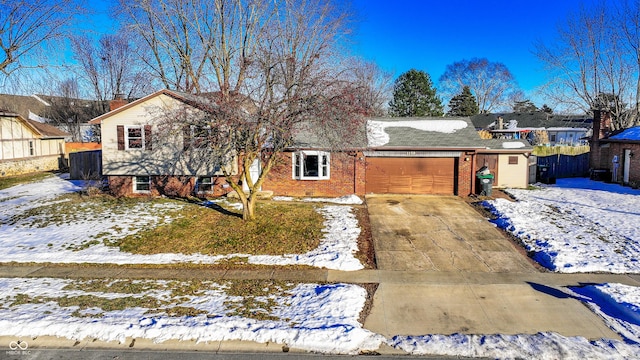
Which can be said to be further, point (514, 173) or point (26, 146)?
point (26, 146)

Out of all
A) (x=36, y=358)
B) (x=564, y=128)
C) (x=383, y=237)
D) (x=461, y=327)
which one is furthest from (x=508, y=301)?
(x=564, y=128)

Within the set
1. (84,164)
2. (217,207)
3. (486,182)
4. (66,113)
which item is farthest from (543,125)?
(66,113)

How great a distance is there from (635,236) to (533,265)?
14.5 feet

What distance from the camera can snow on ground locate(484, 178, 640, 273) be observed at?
985 cm

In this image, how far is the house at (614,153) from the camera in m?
20.6

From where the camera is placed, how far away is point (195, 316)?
6.86 metres

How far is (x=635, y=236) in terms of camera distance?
1166cm

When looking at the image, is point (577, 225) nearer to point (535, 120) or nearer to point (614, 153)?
point (614, 153)

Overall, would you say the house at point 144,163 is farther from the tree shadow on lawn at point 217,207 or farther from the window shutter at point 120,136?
the tree shadow on lawn at point 217,207

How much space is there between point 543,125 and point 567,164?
29.5 meters

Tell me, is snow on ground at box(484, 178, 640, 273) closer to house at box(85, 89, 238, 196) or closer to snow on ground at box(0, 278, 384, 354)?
snow on ground at box(0, 278, 384, 354)

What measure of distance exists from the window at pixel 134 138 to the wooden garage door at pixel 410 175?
1030 cm

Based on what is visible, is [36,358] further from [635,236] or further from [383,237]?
[635,236]

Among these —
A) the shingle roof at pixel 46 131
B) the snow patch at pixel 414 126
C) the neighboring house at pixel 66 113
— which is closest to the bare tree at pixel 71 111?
the neighboring house at pixel 66 113
